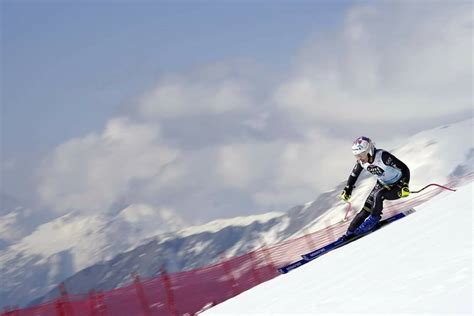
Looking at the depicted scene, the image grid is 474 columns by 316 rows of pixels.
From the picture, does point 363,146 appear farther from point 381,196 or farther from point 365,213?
point 365,213

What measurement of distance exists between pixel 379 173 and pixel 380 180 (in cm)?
16

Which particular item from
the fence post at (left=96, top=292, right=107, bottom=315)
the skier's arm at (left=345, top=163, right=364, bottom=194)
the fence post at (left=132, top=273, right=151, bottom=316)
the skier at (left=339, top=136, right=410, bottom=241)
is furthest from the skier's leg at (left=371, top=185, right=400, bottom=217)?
the fence post at (left=96, top=292, right=107, bottom=315)

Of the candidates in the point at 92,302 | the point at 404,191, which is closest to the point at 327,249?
the point at 404,191

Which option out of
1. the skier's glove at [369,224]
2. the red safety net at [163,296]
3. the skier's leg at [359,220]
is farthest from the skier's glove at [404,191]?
the red safety net at [163,296]

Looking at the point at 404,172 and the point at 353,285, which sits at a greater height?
the point at 404,172

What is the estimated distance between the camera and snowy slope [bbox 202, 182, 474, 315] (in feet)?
26.9

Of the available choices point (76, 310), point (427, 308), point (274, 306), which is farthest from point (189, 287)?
point (427, 308)

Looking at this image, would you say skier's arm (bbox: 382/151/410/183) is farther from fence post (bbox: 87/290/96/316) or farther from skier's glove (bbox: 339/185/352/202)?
fence post (bbox: 87/290/96/316)

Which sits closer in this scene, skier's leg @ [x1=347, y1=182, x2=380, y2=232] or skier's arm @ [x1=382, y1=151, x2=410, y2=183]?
skier's arm @ [x1=382, y1=151, x2=410, y2=183]

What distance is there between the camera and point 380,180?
1495cm

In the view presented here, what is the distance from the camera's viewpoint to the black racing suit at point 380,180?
1470cm

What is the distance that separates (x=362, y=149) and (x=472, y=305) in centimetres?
752

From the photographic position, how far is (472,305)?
24.2ft

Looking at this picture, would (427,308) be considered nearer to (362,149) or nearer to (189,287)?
(362,149)
